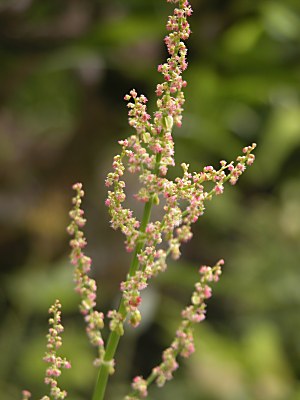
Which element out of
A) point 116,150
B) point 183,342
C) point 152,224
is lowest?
point 183,342

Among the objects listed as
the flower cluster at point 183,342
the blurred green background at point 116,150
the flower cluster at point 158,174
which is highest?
the blurred green background at point 116,150

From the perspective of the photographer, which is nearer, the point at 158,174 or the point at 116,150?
the point at 158,174

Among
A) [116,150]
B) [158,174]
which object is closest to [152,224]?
[158,174]

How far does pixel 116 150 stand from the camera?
3.59 metres

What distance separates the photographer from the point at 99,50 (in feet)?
9.93

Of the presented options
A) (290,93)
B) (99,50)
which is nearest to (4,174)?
(99,50)

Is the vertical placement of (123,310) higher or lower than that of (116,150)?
lower

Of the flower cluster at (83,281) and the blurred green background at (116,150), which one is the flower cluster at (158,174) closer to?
the flower cluster at (83,281)

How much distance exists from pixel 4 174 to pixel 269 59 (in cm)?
143

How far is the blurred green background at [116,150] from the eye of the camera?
310 centimetres

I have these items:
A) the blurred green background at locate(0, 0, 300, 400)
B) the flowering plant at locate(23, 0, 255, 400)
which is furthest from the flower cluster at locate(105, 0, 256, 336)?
the blurred green background at locate(0, 0, 300, 400)

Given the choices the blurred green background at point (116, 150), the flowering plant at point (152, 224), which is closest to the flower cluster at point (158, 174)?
the flowering plant at point (152, 224)

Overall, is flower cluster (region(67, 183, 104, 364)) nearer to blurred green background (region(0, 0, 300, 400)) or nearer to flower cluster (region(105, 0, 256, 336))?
flower cluster (region(105, 0, 256, 336))

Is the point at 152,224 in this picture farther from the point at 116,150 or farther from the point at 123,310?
the point at 116,150
